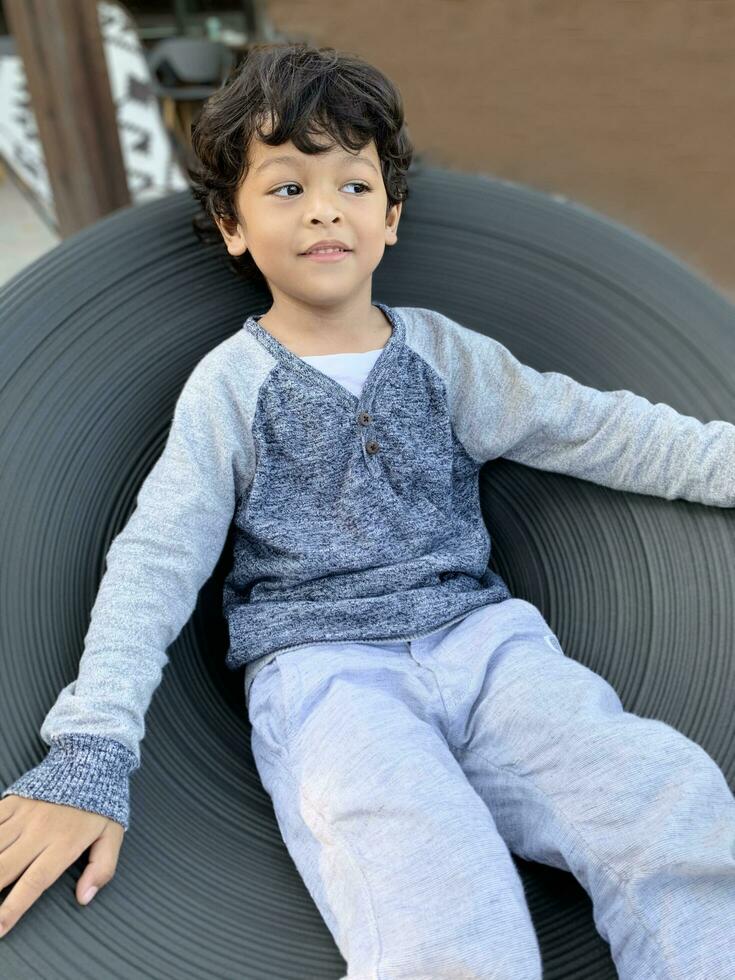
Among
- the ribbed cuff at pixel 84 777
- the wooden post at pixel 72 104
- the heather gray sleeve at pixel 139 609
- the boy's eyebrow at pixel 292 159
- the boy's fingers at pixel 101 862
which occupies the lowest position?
the boy's fingers at pixel 101 862

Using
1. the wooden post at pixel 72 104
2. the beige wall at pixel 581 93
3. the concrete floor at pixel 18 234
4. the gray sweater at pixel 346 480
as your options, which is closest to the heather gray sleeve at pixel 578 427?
Answer: the gray sweater at pixel 346 480

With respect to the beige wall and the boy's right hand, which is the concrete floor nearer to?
the beige wall

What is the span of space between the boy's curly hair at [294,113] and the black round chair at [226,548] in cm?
22

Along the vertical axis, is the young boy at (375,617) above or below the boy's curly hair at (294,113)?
below

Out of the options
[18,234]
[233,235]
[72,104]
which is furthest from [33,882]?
[18,234]

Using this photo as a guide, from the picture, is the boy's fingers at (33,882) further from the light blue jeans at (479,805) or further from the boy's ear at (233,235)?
the boy's ear at (233,235)

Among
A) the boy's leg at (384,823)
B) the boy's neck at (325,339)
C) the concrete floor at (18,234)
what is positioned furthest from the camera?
the concrete floor at (18,234)

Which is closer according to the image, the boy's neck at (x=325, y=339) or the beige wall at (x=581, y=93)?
the boy's neck at (x=325, y=339)

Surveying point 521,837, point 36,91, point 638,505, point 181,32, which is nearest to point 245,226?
point 638,505

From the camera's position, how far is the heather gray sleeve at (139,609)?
87cm

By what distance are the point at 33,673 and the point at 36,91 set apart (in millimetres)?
1602

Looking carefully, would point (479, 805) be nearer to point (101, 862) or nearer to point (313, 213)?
point (101, 862)

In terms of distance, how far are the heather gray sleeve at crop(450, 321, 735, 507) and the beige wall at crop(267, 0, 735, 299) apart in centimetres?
170

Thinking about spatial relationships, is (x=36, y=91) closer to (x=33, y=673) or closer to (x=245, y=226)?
(x=245, y=226)
